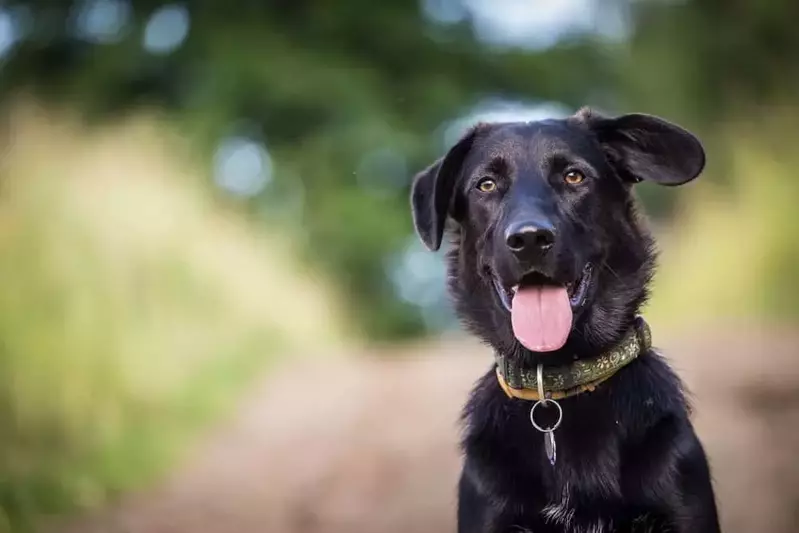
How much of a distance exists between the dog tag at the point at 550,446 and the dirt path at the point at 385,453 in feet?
1.98

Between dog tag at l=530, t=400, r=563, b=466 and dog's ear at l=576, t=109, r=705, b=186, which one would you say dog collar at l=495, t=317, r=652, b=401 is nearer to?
dog tag at l=530, t=400, r=563, b=466

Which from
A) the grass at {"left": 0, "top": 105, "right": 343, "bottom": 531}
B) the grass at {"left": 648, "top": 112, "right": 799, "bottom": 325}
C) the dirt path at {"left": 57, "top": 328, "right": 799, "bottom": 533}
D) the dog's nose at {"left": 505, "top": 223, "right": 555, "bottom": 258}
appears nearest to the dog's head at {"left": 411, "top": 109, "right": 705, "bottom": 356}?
the dog's nose at {"left": 505, "top": 223, "right": 555, "bottom": 258}

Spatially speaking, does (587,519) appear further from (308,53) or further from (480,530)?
(308,53)

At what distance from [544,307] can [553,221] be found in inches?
10.4

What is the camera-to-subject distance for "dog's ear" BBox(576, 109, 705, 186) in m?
2.83

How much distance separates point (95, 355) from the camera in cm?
529

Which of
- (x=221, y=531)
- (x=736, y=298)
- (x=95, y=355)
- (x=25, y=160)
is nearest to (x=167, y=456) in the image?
(x=95, y=355)

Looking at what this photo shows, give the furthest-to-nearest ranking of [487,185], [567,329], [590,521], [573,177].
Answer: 1. [487,185]
2. [573,177]
3. [567,329]
4. [590,521]

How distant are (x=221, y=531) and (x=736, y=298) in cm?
540

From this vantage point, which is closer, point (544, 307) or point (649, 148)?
point (544, 307)

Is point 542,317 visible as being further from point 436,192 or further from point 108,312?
point 108,312

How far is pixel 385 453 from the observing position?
5656 mm

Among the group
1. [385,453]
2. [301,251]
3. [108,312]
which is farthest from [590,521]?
[301,251]

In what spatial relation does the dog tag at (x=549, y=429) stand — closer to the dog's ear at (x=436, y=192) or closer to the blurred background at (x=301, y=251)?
the dog's ear at (x=436, y=192)
